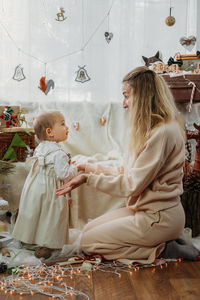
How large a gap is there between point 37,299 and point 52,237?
0.47 metres

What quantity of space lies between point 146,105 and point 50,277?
36.3 inches

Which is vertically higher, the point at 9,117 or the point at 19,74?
the point at 19,74

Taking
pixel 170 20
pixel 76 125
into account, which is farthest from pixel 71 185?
pixel 170 20

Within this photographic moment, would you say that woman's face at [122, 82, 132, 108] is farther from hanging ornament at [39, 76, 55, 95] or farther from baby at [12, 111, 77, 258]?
hanging ornament at [39, 76, 55, 95]

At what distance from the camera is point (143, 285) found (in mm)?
1638

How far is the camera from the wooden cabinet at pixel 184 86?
268 centimetres

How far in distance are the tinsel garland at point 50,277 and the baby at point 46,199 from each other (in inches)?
6.6

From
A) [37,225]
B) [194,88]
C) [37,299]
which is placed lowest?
[37,299]

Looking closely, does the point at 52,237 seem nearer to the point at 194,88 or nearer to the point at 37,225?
the point at 37,225

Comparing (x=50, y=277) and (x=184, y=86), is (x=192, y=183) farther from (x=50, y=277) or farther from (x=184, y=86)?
(x=50, y=277)

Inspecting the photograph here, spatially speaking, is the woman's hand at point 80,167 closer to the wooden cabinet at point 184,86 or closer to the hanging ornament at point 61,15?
the wooden cabinet at point 184,86

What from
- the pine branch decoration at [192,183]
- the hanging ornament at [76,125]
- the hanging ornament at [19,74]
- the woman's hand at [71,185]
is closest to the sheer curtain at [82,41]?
the hanging ornament at [19,74]

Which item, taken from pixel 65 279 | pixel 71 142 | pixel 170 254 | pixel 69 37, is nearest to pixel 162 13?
pixel 69 37

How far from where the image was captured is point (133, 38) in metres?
3.09
